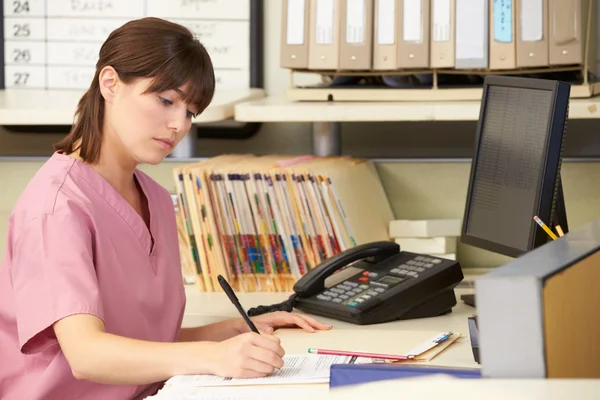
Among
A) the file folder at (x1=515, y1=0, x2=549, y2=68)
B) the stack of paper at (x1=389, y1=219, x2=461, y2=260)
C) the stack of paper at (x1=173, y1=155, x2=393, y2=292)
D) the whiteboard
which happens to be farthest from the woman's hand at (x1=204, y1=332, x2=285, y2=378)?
the whiteboard

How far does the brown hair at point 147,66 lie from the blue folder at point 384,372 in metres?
0.74

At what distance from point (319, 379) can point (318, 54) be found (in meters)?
0.97

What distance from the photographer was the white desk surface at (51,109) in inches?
77.3

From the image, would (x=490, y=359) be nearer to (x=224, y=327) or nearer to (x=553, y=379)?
(x=553, y=379)

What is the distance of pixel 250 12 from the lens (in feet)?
8.19

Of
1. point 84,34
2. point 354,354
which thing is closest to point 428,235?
point 354,354

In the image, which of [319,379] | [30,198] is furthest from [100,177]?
[319,379]

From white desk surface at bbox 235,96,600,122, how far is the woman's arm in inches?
31.1

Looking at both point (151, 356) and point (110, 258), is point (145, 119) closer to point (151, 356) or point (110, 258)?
point (110, 258)

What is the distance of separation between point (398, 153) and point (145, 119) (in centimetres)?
111

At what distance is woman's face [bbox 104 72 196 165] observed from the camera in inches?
57.2

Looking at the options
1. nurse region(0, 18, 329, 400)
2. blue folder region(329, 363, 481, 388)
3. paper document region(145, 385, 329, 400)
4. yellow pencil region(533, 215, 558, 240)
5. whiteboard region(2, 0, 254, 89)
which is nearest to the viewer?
blue folder region(329, 363, 481, 388)

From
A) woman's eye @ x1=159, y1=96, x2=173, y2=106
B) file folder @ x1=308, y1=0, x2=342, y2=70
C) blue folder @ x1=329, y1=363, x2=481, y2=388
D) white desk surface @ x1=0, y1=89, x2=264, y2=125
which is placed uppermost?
file folder @ x1=308, y1=0, x2=342, y2=70

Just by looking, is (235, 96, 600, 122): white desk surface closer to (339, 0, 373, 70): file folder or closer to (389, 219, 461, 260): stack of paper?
(339, 0, 373, 70): file folder
